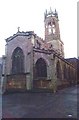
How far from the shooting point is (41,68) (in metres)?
22.9

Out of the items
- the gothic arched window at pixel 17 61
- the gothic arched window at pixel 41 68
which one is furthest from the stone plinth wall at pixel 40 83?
the gothic arched window at pixel 17 61

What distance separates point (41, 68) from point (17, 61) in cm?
414

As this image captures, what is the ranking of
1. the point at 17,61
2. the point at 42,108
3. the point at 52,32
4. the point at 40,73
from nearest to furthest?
the point at 42,108, the point at 40,73, the point at 17,61, the point at 52,32

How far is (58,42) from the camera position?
39.3 meters

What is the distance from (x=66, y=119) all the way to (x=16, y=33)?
768 inches

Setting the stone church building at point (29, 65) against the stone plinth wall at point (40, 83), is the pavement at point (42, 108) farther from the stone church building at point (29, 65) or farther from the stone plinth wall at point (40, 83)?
the stone church building at point (29, 65)

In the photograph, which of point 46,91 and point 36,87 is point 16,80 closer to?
point 36,87

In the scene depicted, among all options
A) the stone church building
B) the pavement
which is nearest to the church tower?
the stone church building

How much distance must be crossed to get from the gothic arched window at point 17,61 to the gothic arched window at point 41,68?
2360mm

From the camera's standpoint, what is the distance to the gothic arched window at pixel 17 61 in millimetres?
24389

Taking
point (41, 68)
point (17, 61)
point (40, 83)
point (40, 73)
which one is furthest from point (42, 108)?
point (17, 61)

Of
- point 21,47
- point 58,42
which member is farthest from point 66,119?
point 58,42

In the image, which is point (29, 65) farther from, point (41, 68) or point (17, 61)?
point (17, 61)

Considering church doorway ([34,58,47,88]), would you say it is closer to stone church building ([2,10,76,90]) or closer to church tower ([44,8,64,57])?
stone church building ([2,10,76,90])
